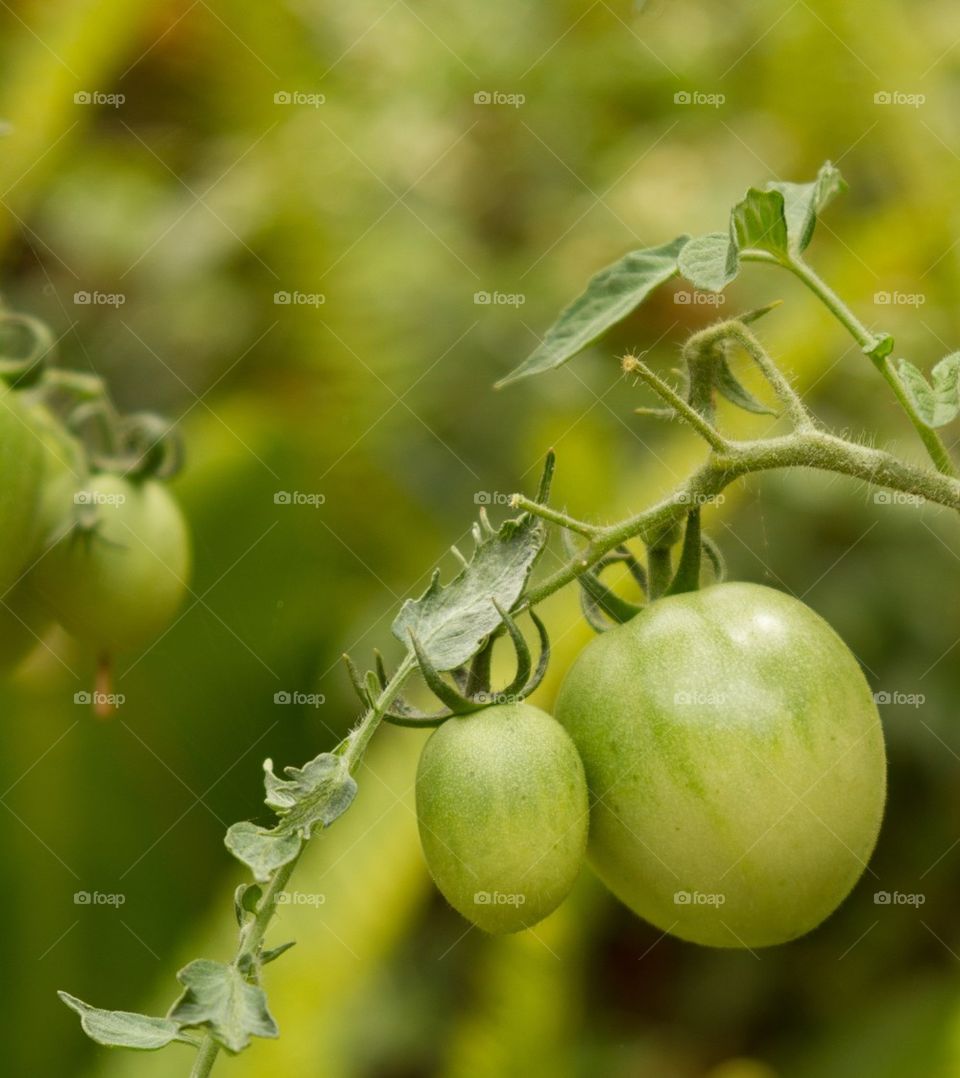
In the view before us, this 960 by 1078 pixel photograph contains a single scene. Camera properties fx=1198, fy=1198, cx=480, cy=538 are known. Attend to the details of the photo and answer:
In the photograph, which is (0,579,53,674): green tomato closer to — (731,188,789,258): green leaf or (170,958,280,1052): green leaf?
(170,958,280,1052): green leaf

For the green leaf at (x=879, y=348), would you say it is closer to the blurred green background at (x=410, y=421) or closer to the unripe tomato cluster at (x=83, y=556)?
the unripe tomato cluster at (x=83, y=556)

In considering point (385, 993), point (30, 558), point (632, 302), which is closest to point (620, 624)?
point (632, 302)

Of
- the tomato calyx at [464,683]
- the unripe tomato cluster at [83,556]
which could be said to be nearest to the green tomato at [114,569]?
the unripe tomato cluster at [83,556]

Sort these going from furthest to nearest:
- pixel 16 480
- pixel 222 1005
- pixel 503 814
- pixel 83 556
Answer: pixel 83 556
pixel 16 480
pixel 503 814
pixel 222 1005

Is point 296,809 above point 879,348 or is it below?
below

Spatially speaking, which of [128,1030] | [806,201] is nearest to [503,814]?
[128,1030]

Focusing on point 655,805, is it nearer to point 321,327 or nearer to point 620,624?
point 620,624

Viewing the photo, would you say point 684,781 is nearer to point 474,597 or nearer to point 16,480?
point 474,597
